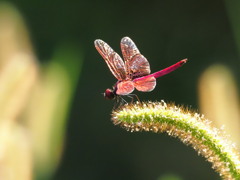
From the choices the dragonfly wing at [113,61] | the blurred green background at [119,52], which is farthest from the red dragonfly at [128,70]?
the blurred green background at [119,52]

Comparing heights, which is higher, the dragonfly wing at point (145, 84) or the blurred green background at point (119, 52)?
the blurred green background at point (119, 52)

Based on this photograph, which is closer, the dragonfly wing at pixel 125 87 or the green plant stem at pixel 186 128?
the green plant stem at pixel 186 128

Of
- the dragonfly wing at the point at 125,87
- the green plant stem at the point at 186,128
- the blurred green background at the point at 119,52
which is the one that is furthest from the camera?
the blurred green background at the point at 119,52

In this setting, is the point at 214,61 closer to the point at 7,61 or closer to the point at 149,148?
the point at 149,148

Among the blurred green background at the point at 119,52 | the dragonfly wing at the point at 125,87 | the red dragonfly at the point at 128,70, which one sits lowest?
the dragonfly wing at the point at 125,87

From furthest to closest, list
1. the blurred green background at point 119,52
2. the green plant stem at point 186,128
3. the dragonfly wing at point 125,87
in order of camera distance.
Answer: the blurred green background at point 119,52, the dragonfly wing at point 125,87, the green plant stem at point 186,128

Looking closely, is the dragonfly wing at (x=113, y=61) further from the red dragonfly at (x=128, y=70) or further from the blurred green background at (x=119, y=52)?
the blurred green background at (x=119, y=52)

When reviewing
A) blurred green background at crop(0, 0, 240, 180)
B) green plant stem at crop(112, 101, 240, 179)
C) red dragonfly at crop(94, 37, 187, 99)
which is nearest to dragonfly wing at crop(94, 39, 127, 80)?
red dragonfly at crop(94, 37, 187, 99)

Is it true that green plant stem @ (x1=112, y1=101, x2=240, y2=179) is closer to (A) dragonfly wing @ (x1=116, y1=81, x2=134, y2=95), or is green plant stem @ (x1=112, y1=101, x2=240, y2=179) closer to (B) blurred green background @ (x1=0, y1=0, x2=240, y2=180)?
(A) dragonfly wing @ (x1=116, y1=81, x2=134, y2=95)
